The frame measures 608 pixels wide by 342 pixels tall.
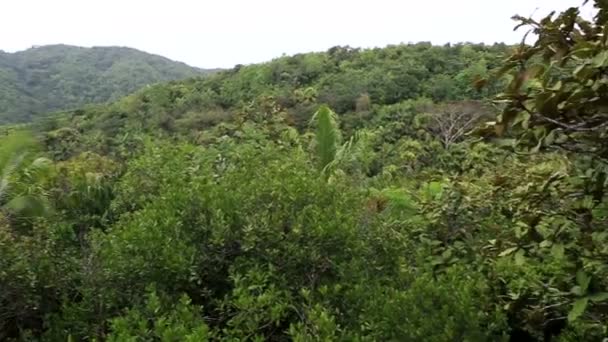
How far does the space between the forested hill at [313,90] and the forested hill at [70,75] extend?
30.5 ft

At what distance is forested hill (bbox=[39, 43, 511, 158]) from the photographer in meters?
38.9

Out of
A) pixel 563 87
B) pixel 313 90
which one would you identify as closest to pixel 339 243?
pixel 563 87

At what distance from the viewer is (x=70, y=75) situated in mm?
74562

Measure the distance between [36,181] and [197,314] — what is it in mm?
4767

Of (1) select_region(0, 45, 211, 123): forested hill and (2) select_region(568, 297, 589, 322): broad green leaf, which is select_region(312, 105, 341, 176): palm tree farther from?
(1) select_region(0, 45, 211, 123): forested hill

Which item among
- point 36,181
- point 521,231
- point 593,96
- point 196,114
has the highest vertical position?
point 593,96

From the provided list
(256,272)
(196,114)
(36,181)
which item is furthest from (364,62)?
(256,272)

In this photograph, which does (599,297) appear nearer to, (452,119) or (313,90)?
(452,119)

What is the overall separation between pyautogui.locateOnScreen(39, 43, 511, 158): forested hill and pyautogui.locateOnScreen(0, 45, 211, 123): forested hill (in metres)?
9.30

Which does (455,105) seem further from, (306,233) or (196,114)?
(306,233)

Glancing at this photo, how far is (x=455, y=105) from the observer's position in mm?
32750

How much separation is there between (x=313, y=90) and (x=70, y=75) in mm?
43358

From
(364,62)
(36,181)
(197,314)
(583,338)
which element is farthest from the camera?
(364,62)

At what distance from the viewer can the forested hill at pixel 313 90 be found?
38.9 meters
